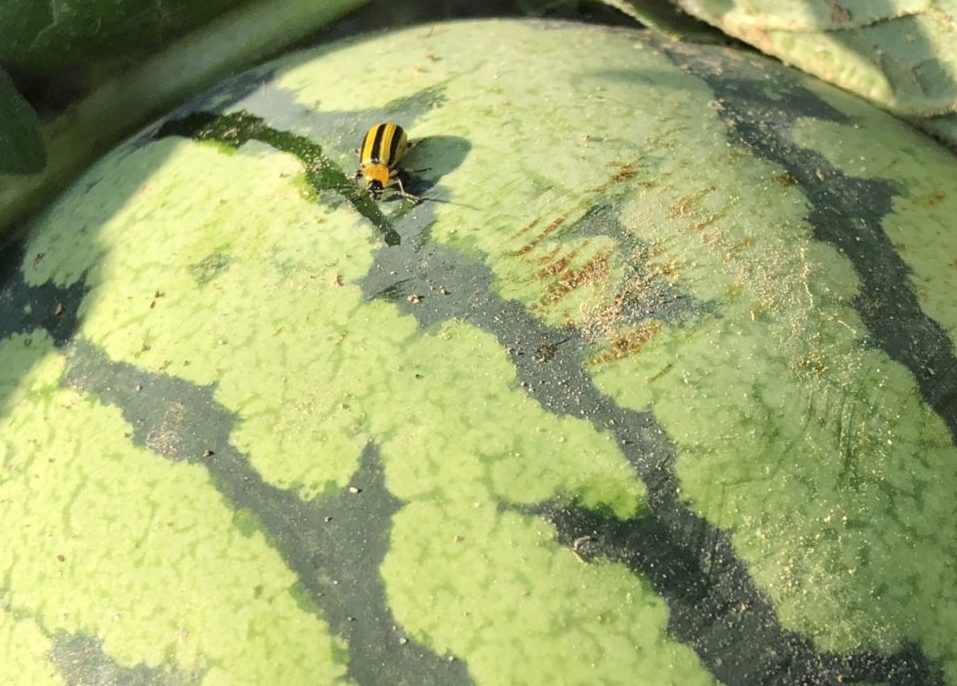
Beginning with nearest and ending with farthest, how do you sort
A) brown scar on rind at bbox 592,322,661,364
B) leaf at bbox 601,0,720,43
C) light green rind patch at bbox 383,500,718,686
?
light green rind patch at bbox 383,500,718,686, brown scar on rind at bbox 592,322,661,364, leaf at bbox 601,0,720,43

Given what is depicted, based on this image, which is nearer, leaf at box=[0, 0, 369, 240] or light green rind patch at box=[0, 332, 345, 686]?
light green rind patch at box=[0, 332, 345, 686]

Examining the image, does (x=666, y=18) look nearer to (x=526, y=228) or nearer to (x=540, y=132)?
(x=540, y=132)

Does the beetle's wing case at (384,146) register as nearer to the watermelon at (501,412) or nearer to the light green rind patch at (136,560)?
the watermelon at (501,412)

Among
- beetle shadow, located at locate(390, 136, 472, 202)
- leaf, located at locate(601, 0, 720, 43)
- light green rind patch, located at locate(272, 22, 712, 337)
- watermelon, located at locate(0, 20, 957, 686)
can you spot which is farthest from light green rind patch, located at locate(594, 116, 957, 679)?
leaf, located at locate(601, 0, 720, 43)

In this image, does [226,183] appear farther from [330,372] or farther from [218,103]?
[330,372]

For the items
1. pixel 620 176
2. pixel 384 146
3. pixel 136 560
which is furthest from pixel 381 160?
pixel 136 560

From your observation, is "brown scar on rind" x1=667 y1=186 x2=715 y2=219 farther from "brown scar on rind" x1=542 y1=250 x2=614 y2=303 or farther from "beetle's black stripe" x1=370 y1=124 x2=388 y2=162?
"beetle's black stripe" x1=370 y1=124 x2=388 y2=162
